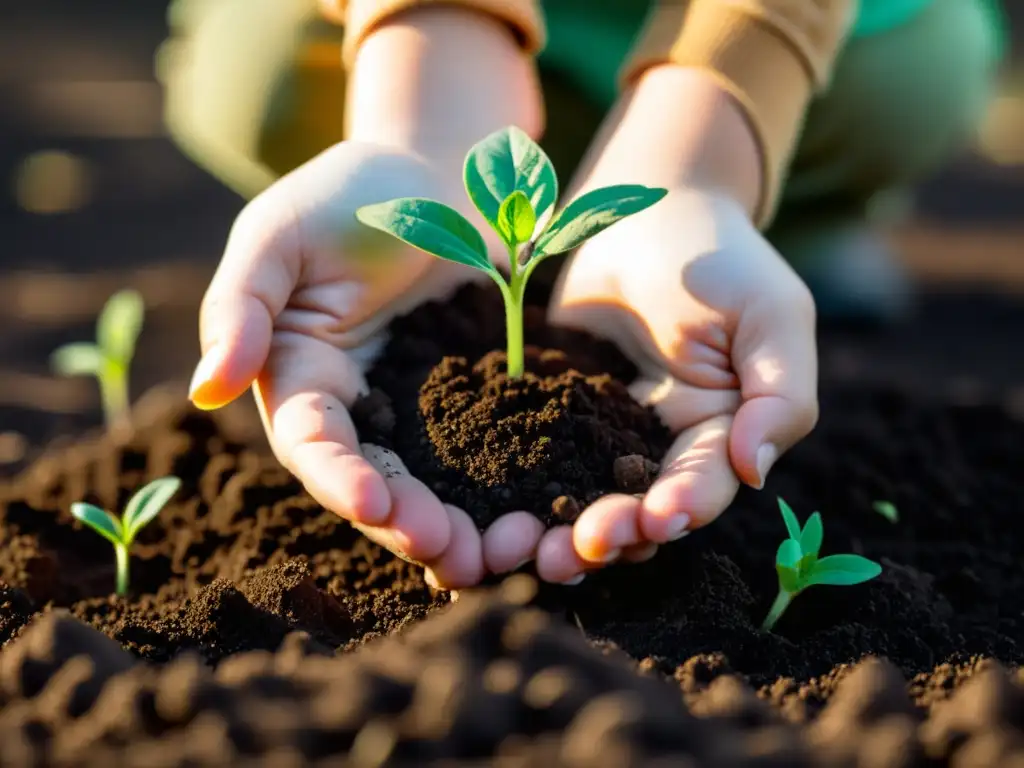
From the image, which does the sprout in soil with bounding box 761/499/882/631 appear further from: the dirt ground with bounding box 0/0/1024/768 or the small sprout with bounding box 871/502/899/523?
the small sprout with bounding box 871/502/899/523

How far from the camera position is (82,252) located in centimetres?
365

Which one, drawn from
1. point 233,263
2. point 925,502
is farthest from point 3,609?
point 925,502

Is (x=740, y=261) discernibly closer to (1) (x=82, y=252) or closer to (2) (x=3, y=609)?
(2) (x=3, y=609)

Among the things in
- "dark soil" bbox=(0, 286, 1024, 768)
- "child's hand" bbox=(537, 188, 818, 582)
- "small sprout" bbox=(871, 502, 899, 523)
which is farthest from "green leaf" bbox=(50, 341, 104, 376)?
"small sprout" bbox=(871, 502, 899, 523)

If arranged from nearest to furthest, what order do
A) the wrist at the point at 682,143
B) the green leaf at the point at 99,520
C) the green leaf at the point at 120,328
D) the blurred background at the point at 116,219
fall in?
the green leaf at the point at 99,520 → the wrist at the point at 682,143 → the green leaf at the point at 120,328 → the blurred background at the point at 116,219

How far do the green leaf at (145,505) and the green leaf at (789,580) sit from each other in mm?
780

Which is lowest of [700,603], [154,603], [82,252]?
[82,252]

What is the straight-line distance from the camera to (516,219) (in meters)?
1.42

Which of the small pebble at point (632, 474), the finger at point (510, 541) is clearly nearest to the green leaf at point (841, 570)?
the small pebble at point (632, 474)

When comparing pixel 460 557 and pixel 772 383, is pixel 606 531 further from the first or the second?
pixel 772 383

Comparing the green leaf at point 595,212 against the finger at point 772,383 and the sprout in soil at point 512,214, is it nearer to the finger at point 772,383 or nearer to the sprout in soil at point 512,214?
the sprout in soil at point 512,214

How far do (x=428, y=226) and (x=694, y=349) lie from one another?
404 millimetres

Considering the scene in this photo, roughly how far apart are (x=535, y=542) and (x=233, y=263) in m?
0.52

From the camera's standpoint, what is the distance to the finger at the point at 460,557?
134cm
